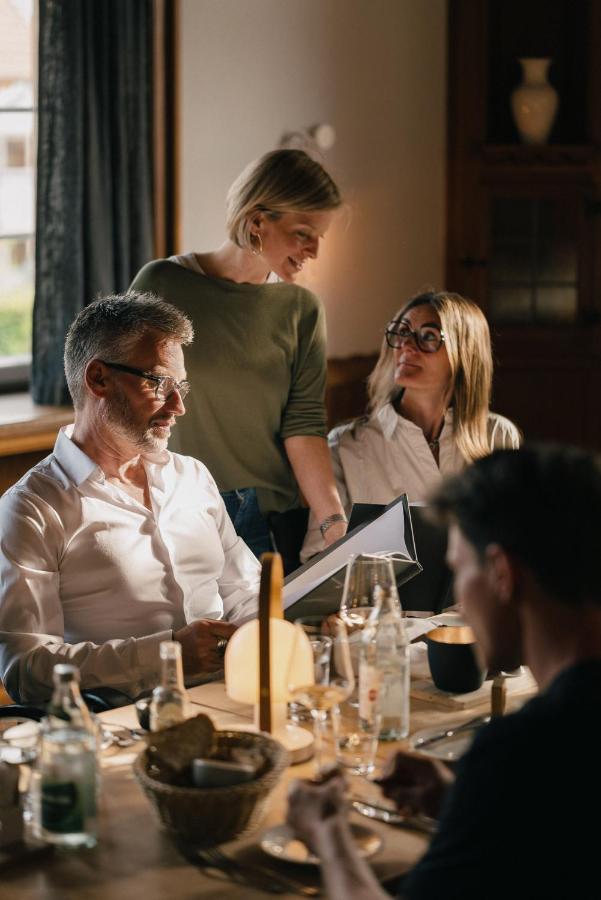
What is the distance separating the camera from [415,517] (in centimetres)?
256

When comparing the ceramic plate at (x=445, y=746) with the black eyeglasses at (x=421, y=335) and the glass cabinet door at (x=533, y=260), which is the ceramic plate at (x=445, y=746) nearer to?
the black eyeglasses at (x=421, y=335)

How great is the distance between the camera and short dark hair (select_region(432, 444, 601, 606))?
1.29m

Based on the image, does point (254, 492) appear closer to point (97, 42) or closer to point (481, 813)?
point (97, 42)

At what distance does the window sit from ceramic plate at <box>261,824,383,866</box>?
9.01 ft

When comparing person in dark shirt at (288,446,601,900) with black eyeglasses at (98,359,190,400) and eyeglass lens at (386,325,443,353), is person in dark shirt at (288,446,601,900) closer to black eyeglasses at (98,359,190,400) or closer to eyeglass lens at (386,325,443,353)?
black eyeglasses at (98,359,190,400)

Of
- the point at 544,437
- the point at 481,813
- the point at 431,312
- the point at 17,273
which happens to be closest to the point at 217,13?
the point at 17,273

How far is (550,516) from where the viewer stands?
1299 mm

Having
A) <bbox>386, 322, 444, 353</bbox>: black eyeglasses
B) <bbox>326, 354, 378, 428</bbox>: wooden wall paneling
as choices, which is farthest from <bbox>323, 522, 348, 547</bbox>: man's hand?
<bbox>326, 354, 378, 428</bbox>: wooden wall paneling

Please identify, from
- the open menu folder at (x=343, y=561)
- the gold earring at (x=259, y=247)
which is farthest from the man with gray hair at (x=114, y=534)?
the gold earring at (x=259, y=247)

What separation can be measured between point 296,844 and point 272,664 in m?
0.36

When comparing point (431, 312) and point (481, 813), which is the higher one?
point (431, 312)

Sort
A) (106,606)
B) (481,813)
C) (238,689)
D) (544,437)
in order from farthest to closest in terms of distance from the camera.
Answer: (544,437) → (106,606) → (238,689) → (481,813)

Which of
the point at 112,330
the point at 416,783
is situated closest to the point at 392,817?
the point at 416,783

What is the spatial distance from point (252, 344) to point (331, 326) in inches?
77.1
